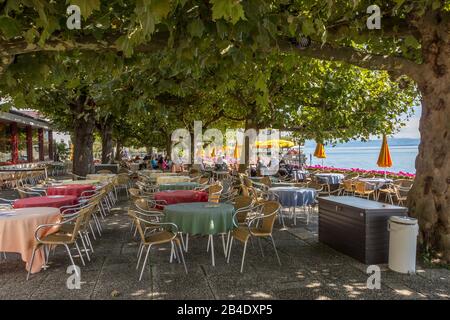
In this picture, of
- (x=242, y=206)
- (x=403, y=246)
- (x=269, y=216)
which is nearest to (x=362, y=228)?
(x=403, y=246)

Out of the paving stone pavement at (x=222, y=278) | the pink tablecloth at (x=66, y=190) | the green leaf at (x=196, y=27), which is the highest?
the green leaf at (x=196, y=27)

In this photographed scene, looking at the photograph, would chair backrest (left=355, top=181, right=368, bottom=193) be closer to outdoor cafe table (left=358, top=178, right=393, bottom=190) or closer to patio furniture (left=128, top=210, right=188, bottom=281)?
outdoor cafe table (left=358, top=178, right=393, bottom=190)

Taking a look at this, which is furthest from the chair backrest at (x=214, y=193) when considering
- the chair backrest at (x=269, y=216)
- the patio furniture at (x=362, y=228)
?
the patio furniture at (x=362, y=228)

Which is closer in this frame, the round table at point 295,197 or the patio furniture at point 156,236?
the patio furniture at point 156,236

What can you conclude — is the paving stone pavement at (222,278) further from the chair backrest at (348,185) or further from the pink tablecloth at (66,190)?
the chair backrest at (348,185)

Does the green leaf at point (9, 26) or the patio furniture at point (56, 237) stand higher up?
the green leaf at point (9, 26)

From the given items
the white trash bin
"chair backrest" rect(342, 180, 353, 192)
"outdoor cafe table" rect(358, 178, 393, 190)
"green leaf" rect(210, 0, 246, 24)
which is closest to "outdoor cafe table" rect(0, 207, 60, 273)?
"green leaf" rect(210, 0, 246, 24)

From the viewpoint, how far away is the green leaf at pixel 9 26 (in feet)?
11.4

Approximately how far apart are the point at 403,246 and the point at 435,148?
5.78 ft

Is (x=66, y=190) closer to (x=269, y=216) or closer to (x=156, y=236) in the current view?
(x=156, y=236)

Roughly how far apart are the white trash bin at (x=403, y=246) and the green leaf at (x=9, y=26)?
5.26 meters

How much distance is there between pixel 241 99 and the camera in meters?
13.8

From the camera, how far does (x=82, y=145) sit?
14844 mm
